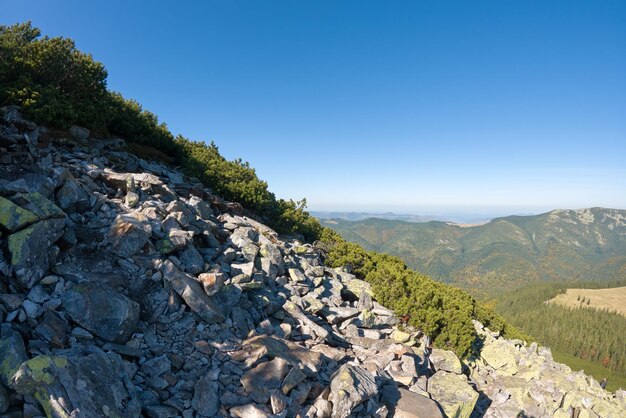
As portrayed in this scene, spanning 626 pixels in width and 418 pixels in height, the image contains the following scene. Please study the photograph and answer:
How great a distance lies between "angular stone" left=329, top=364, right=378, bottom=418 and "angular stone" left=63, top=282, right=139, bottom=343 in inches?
230

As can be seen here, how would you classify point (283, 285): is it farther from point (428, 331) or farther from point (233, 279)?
point (428, 331)

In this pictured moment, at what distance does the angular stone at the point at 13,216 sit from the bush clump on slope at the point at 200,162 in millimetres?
8668

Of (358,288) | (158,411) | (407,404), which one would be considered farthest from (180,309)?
(358,288)

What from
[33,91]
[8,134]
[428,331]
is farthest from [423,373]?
[33,91]

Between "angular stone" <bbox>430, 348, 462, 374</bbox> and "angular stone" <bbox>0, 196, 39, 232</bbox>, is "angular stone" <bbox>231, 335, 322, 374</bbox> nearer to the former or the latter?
"angular stone" <bbox>430, 348, 462, 374</bbox>

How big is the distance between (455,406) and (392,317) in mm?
4580

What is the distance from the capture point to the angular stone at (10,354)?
6.06 meters

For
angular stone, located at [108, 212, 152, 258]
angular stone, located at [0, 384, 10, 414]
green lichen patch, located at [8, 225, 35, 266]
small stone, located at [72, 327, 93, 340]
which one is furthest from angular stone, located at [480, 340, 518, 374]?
green lichen patch, located at [8, 225, 35, 266]

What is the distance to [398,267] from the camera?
65.0ft

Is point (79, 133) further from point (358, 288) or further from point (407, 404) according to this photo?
point (407, 404)

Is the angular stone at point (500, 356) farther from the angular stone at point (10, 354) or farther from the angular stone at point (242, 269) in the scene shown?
the angular stone at point (10, 354)

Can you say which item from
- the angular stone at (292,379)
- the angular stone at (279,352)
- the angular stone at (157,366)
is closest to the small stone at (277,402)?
the angular stone at (292,379)

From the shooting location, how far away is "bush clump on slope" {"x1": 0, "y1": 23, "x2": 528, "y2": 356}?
15336 millimetres

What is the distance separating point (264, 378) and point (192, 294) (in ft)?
11.7
